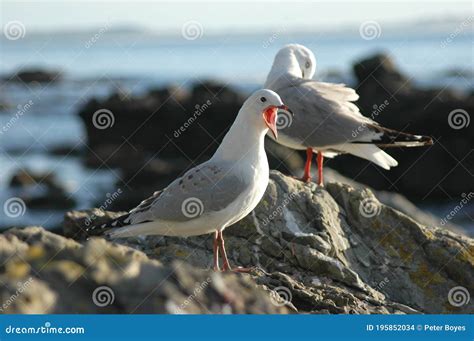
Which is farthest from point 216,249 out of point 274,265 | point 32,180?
point 32,180

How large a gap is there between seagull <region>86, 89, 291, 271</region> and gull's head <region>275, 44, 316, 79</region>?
2965mm

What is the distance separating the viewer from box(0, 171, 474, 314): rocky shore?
19.5ft

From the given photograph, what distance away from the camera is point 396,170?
28141 mm

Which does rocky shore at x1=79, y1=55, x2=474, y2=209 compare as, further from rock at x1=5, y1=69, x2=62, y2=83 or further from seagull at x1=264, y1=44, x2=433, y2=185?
rock at x1=5, y1=69, x2=62, y2=83

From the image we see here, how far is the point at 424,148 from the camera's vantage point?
28.4m

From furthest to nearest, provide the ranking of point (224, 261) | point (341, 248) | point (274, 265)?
1. point (341, 248)
2. point (274, 265)
3. point (224, 261)

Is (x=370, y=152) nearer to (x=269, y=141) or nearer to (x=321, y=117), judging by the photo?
(x=321, y=117)

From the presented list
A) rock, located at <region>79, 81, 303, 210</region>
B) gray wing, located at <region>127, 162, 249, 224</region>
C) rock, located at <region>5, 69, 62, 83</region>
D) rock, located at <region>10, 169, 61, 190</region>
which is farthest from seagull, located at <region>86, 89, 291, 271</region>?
rock, located at <region>5, 69, 62, 83</region>

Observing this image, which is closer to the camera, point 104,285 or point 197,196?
point 104,285

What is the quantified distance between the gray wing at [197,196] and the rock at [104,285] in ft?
4.86

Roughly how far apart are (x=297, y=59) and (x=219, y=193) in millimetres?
4007

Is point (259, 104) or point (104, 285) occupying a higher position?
point (259, 104)

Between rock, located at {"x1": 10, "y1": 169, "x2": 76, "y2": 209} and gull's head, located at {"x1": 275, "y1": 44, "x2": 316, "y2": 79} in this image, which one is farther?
rock, located at {"x1": 10, "y1": 169, "x2": 76, "y2": 209}

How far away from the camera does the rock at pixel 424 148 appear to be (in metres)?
26.6
